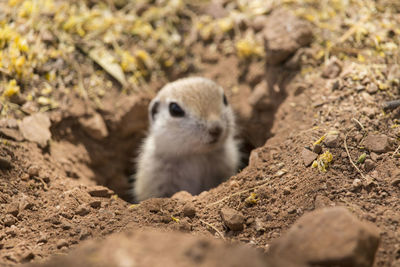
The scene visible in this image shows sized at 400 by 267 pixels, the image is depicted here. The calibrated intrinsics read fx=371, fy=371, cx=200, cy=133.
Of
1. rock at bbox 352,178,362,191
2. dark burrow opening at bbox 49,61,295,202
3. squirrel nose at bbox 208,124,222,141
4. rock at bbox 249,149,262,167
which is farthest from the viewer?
dark burrow opening at bbox 49,61,295,202

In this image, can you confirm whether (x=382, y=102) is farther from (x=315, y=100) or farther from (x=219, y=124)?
(x=219, y=124)

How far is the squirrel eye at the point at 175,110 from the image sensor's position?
15.1ft

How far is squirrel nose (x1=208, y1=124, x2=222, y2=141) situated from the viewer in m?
4.30

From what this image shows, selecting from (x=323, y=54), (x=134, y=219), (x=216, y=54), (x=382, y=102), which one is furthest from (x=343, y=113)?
(x=216, y=54)

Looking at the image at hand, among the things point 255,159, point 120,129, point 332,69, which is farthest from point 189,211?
point 120,129

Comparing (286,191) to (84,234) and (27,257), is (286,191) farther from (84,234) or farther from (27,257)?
(27,257)

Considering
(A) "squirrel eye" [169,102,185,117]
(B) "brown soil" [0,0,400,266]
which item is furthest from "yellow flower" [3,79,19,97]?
(A) "squirrel eye" [169,102,185,117]

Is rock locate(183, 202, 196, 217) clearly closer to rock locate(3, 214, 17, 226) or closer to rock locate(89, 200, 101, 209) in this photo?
rock locate(89, 200, 101, 209)

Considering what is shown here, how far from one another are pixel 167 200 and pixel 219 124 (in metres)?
1.31

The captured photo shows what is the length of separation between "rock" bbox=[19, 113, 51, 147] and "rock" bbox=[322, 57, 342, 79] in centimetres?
335

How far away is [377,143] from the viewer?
10.00 feet

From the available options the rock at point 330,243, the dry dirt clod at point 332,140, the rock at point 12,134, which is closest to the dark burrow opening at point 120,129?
the rock at point 12,134

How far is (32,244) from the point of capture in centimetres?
270

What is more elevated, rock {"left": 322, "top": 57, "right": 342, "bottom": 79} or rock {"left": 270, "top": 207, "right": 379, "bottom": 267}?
rock {"left": 322, "top": 57, "right": 342, "bottom": 79}
